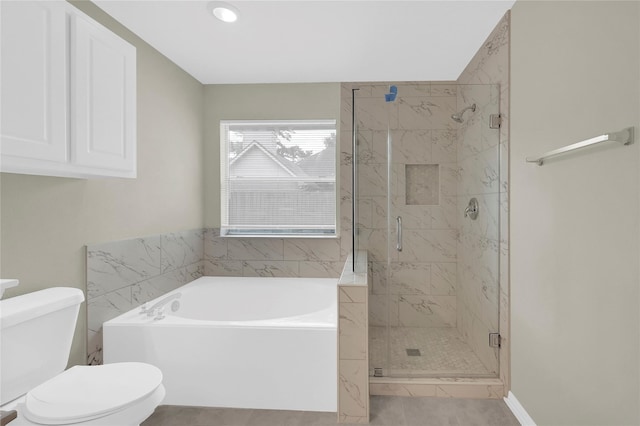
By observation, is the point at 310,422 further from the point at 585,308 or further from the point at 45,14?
the point at 45,14

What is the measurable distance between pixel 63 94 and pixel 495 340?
110 inches

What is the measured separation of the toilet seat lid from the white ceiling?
2.04 m

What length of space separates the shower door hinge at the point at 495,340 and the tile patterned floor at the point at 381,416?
13.3 inches

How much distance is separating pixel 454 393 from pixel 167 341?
73.3 inches

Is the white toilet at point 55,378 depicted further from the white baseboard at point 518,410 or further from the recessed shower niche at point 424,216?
the white baseboard at point 518,410

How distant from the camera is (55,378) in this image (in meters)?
1.54

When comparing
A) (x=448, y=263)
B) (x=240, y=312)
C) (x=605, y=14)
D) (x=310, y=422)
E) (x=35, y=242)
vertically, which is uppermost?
(x=605, y=14)

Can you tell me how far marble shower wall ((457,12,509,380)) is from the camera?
7.43 feet

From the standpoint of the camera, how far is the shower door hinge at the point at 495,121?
2346mm

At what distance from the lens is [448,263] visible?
3.24 metres

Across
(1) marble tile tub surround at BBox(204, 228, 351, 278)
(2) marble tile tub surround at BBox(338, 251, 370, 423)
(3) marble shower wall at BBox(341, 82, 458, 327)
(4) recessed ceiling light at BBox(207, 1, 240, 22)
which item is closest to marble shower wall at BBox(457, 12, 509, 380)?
(3) marble shower wall at BBox(341, 82, 458, 327)

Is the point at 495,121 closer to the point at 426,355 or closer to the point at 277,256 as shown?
the point at 426,355

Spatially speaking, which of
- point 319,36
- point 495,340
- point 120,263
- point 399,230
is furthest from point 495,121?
point 120,263

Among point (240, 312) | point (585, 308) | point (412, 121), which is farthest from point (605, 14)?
point (240, 312)
